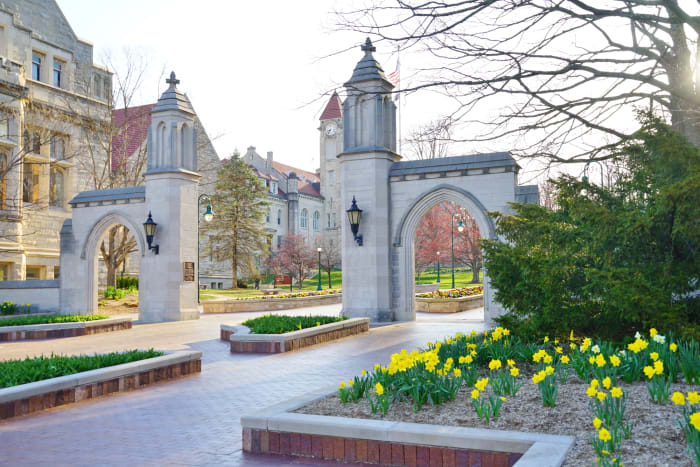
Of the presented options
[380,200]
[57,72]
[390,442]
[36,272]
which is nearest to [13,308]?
[36,272]

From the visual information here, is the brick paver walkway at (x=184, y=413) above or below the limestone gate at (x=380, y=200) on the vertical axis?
below

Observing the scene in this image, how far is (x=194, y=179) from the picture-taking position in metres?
21.8

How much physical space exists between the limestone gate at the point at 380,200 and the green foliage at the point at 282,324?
159 inches

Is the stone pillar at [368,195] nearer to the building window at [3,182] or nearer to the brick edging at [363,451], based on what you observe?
the brick edging at [363,451]

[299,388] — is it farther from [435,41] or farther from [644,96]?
[644,96]

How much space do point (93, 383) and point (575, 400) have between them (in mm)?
6259

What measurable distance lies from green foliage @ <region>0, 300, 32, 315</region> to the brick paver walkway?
9.04 metres

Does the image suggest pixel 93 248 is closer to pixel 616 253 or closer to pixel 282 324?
pixel 282 324

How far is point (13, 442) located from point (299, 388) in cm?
360

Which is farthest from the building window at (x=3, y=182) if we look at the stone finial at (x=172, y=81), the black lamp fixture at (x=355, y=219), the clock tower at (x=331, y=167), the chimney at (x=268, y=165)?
the clock tower at (x=331, y=167)

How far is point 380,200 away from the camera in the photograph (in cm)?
1886

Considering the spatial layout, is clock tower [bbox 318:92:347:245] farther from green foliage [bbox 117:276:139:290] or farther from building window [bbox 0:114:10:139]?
building window [bbox 0:114:10:139]

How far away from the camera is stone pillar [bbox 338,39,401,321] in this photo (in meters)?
18.6

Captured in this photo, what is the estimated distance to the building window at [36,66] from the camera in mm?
29922
